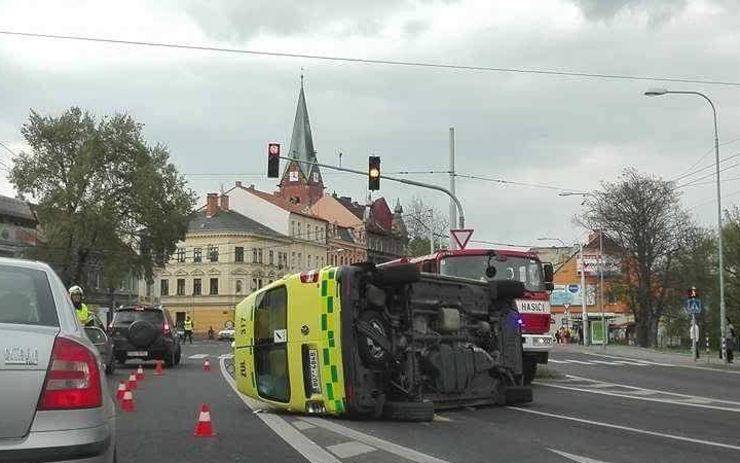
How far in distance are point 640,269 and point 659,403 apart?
4811 centimetres

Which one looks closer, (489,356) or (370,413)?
(370,413)

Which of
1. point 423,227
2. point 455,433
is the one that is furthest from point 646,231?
point 455,433

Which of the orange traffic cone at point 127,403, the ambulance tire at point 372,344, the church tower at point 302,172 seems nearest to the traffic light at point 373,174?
the orange traffic cone at point 127,403

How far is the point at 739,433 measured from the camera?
10.6 m

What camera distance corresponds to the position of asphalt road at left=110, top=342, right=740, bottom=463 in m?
8.41

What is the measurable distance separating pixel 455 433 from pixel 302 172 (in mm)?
123038

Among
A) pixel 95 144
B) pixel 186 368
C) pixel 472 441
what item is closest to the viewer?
pixel 472 441

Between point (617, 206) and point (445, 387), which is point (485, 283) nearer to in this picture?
point (445, 387)

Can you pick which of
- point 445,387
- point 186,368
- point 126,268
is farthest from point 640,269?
point 445,387

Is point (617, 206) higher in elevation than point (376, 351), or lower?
higher

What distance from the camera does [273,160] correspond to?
28.0 meters

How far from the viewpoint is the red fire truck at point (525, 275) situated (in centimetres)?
1795

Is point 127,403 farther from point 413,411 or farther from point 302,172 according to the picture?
point 302,172

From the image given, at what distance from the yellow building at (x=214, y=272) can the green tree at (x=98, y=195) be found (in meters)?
36.2
